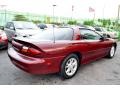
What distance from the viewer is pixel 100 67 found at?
5.57 m

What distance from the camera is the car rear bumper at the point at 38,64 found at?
380 centimetres

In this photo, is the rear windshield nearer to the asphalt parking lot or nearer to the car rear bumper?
the car rear bumper

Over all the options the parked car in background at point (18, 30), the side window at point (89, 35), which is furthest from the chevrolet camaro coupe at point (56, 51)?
the parked car in background at point (18, 30)

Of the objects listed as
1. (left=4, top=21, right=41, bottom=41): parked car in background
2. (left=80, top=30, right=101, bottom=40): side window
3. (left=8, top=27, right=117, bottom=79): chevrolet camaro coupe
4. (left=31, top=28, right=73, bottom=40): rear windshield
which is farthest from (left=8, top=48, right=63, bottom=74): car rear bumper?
(left=4, top=21, right=41, bottom=41): parked car in background

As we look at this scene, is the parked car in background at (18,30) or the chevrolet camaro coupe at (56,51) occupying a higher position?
the parked car in background at (18,30)

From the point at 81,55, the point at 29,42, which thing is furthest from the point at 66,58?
the point at 29,42

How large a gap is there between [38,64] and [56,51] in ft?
1.75

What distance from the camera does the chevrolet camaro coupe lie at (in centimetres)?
387

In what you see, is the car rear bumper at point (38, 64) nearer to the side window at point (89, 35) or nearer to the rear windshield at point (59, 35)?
the rear windshield at point (59, 35)

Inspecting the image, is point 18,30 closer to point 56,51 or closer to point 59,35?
point 59,35

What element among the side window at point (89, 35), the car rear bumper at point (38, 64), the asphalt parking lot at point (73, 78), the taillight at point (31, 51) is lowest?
the asphalt parking lot at point (73, 78)

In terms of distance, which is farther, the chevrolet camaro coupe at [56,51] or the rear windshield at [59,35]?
the rear windshield at [59,35]

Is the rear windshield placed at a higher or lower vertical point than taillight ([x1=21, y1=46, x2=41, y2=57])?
higher
